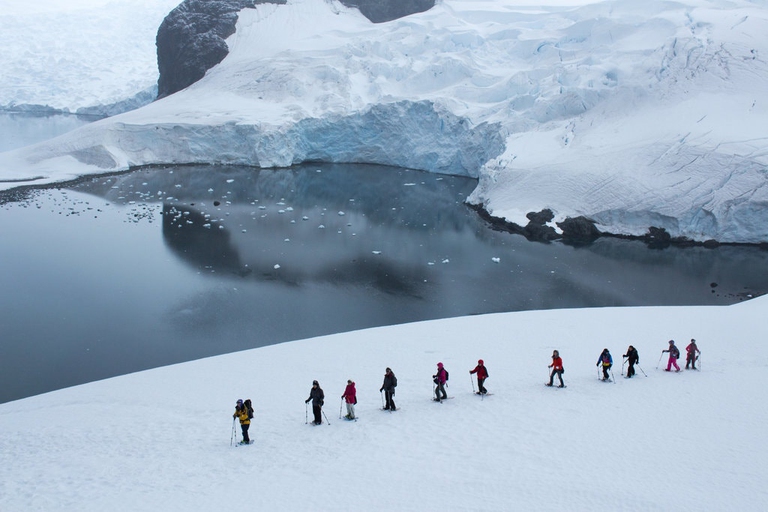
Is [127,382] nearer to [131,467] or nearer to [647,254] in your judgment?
[131,467]

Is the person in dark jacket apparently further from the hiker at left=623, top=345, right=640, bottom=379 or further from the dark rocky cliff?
the dark rocky cliff

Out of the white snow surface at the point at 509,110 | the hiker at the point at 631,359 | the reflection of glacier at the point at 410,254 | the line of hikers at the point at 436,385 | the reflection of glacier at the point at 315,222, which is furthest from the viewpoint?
the white snow surface at the point at 509,110

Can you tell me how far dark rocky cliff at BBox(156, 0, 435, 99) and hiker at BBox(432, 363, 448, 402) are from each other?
5034 cm

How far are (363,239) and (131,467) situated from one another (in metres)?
18.4

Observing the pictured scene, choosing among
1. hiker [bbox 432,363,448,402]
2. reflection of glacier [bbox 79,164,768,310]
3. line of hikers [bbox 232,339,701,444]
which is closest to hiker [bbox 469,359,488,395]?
line of hikers [bbox 232,339,701,444]

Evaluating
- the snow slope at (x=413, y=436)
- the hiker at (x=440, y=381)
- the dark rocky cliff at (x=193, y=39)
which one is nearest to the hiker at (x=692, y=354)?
the snow slope at (x=413, y=436)

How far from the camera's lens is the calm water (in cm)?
1580

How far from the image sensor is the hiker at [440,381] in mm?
9961

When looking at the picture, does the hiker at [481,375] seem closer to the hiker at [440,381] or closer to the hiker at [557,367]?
the hiker at [440,381]

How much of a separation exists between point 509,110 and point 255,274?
23.9m

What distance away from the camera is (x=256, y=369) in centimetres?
1255

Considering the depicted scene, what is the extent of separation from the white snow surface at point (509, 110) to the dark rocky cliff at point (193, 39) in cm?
159

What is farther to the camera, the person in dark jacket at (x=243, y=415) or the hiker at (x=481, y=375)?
the hiker at (x=481, y=375)

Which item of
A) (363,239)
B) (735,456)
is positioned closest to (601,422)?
(735,456)
